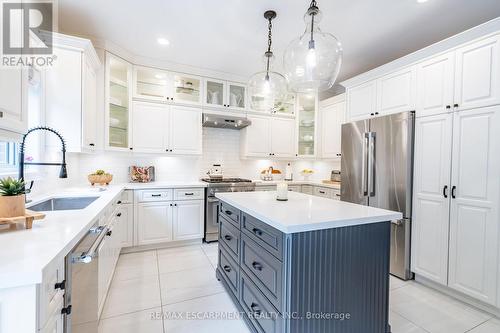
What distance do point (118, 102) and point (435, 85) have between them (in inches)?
150

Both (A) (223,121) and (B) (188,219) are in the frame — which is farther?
(A) (223,121)

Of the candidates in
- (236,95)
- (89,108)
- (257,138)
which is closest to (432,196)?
(257,138)

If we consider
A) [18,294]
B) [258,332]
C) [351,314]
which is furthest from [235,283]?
[18,294]

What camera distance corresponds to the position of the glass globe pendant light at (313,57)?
1584mm

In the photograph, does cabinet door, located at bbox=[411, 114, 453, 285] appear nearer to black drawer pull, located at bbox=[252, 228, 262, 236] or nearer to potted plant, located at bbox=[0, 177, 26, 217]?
black drawer pull, located at bbox=[252, 228, 262, 236]

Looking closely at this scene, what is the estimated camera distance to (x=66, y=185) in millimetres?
2738

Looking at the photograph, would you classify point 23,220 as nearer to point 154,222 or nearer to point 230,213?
point 230,213

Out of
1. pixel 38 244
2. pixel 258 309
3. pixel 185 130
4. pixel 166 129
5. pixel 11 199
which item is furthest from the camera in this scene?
pixel 185 130

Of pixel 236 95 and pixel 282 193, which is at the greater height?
pixel 236 95

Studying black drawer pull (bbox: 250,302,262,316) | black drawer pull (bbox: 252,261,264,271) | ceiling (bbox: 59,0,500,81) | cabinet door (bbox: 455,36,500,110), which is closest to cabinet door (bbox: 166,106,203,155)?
ceiling (bbox: 59,0,500,81)

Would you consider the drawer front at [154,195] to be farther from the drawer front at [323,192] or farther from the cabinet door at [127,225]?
the drawer front at [323,192]

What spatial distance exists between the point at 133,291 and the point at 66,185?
61.3 inches

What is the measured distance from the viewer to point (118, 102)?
3.12m

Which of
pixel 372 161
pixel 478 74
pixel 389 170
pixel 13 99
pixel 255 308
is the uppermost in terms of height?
pixel 478 74
